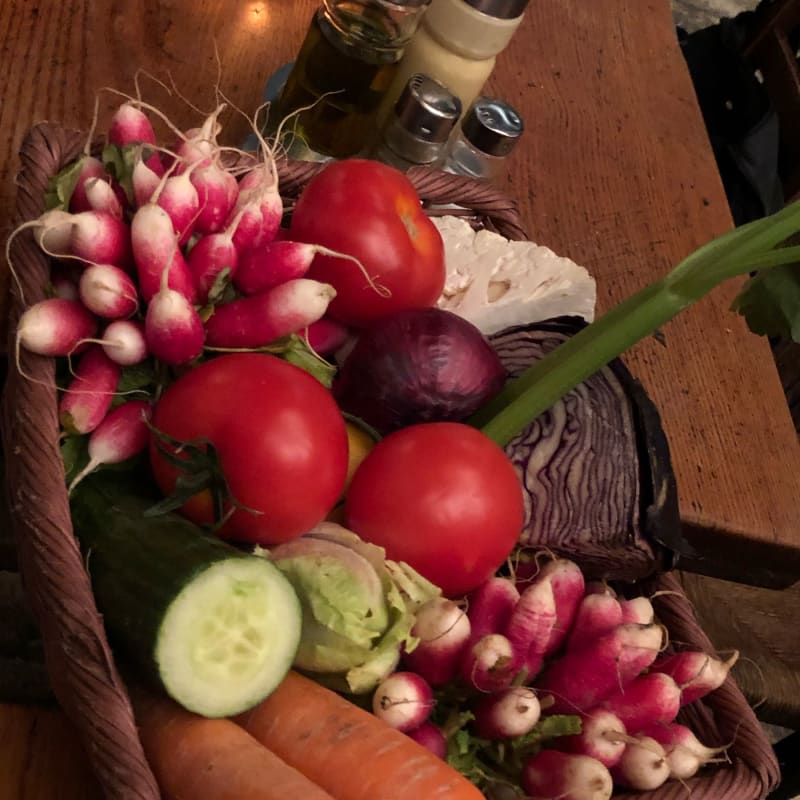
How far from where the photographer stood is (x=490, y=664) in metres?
0.77

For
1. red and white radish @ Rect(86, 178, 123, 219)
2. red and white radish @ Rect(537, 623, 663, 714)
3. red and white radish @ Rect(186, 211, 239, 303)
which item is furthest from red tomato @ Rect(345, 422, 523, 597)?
red and white radish @ Rect(86, 178, 123, 219)

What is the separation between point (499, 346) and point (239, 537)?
1.28ft

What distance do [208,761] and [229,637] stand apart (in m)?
0.09

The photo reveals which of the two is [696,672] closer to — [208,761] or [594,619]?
[594,619]

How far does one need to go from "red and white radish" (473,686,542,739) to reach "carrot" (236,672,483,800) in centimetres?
7

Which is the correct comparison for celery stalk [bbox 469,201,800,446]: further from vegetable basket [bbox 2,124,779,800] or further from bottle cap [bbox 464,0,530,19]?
bottle cap [bbox 464,0,530,19]

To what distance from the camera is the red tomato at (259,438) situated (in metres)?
0.72

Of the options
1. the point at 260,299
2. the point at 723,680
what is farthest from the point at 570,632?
the point at 260,299

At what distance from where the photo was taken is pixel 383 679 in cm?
76

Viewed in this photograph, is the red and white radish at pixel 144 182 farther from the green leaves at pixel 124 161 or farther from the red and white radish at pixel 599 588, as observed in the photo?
the red and white radish at pixel 599 588

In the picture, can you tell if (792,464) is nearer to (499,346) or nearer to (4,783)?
(499,346)

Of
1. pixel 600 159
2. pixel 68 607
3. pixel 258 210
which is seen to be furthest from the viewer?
pixel 600 159

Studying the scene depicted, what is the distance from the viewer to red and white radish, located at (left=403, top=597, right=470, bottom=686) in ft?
2.53

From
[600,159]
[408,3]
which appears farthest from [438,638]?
[600,159]
